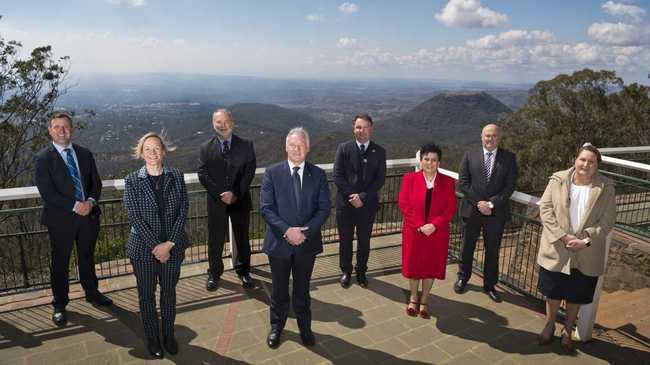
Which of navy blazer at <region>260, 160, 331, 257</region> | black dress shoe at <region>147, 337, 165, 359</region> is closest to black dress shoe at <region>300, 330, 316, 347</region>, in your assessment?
navy blazer at <region>260, 160, 331, 257</region>

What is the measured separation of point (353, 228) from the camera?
15.5 ft

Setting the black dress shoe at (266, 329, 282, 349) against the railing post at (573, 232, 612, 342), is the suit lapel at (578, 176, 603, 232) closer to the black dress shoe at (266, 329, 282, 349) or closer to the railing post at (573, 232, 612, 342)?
the railing post at (573, 232, 612, 342)

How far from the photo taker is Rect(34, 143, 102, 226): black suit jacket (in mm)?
3635

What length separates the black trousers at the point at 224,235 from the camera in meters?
4.45

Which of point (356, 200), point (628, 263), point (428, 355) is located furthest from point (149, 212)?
point (628, 263)

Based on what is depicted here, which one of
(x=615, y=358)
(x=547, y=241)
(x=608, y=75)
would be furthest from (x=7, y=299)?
(x=608, y=75)

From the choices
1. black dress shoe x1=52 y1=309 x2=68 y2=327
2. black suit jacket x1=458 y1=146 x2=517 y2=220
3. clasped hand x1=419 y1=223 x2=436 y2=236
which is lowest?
black dress shoe x1=52 y1=309 x2=68 y2=327

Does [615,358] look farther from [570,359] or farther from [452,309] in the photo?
[452,309]

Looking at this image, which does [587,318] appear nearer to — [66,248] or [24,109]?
[66,248]

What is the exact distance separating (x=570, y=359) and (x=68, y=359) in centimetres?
419

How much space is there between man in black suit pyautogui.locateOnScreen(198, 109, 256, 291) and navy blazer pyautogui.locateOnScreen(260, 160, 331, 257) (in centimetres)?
99

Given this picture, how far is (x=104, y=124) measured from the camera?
74938 mm

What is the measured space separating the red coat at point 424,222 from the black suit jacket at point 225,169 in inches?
65.4

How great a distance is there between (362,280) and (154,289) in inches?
93.0
